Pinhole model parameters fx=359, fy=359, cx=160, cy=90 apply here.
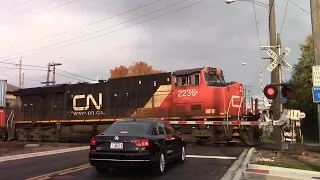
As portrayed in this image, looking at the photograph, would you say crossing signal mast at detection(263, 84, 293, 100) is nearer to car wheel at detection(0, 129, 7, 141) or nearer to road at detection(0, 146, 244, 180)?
road at detection(0, 146, 244, 180)

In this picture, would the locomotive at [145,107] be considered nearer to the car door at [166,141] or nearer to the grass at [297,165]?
the grass at [297,165]

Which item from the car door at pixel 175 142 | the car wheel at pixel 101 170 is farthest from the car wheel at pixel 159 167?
the car wheel at pixel 101 170

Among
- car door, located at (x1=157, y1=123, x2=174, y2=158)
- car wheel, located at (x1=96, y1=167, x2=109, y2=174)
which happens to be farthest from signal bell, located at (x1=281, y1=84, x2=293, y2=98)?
car wheel, located at (x1=96, y1=167, x2=109, y2=174)

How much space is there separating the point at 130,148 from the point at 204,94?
10346mm

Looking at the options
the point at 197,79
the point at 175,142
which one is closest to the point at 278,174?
the point at 175,142

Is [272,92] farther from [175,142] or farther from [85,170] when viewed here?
[85,170]

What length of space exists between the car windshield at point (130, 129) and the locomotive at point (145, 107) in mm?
8618

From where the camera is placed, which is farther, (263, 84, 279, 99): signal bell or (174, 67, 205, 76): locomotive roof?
(174, 67, 205, 76): locomotive roof

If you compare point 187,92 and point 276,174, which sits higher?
point 187,92

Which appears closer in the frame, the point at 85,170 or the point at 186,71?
the point at 85,170

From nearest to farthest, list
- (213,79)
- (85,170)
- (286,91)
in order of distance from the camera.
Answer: (85,170) → (286,91) → (213,79)

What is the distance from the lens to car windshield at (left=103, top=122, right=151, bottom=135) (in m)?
9.88

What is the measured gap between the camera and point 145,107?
2123 cm

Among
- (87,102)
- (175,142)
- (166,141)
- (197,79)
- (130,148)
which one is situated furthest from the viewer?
(87,102)
